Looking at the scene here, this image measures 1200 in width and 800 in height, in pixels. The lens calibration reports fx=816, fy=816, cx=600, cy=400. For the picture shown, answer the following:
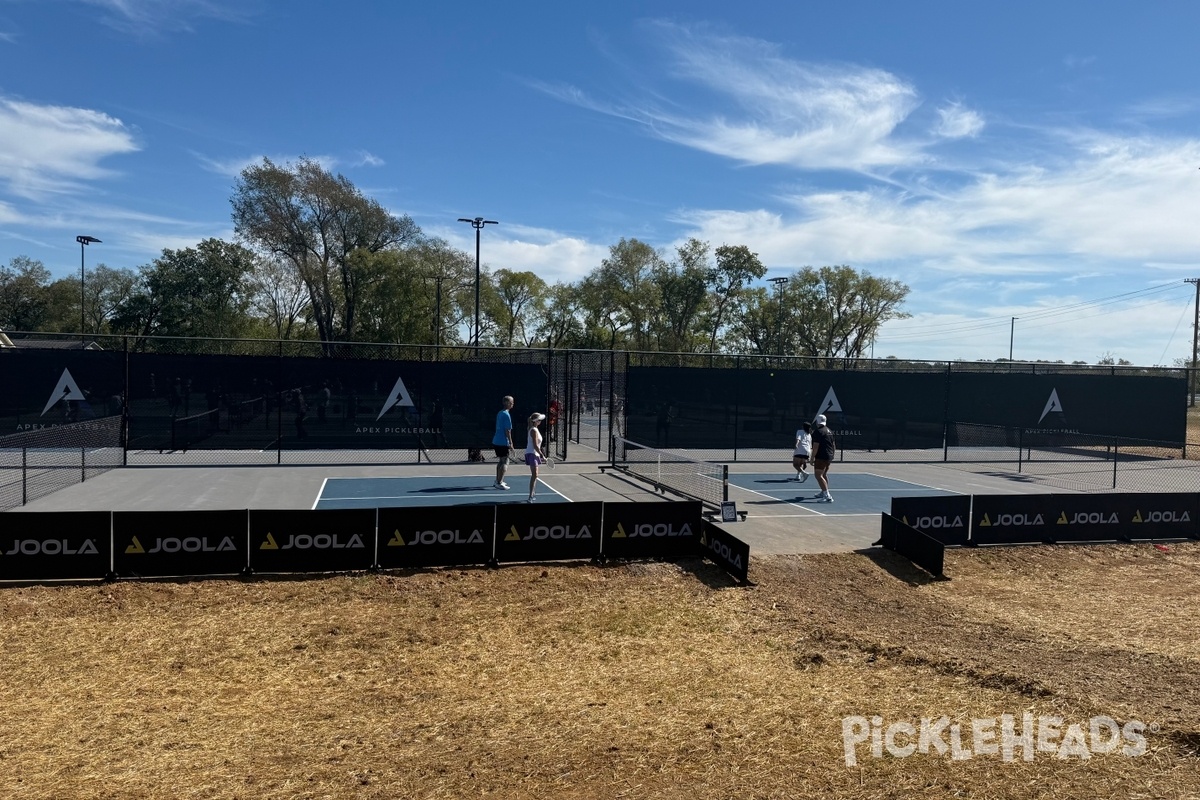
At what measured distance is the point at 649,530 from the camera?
40.7 feet

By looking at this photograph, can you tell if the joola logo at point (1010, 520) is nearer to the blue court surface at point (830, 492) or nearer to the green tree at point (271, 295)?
the blue court surface at point (830, 492)

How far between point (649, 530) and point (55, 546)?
8.01 m

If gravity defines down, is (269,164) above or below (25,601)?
above

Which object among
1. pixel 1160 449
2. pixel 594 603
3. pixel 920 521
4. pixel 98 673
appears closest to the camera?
pixel 98 673

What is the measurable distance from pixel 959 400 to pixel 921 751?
2717 centimetres

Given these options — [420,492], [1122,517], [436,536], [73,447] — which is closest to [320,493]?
[420,492]

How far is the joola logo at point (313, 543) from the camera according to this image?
11102 millimetres

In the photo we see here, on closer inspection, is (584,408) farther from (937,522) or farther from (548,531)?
(548,531)

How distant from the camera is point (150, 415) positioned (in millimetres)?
22344

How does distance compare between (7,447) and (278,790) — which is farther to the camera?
(7,447)

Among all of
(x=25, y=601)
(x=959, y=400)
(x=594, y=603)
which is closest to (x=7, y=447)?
(x=25, y=601)

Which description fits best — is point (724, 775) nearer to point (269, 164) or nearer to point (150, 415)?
point (150, 415)

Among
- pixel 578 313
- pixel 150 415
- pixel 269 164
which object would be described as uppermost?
pixel 269 164

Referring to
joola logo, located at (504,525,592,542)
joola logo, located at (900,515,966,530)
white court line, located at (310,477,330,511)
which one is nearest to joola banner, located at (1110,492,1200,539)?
joola logo, located at (900,515,966,530)
